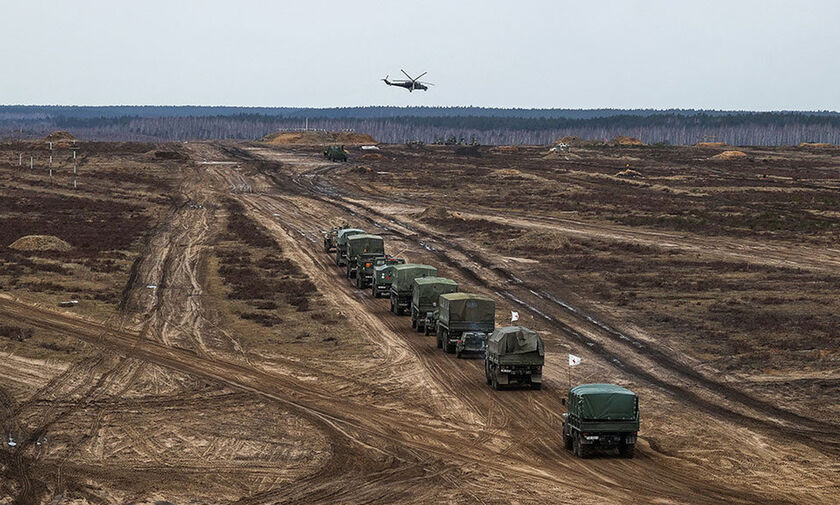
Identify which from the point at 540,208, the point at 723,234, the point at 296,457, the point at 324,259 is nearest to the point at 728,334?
the point at 296,457

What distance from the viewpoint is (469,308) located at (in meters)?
47.3

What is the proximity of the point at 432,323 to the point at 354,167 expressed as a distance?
11073 centimetres

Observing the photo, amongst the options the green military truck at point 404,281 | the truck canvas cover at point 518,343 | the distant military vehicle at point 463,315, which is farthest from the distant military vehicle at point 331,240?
the truck canvas cover at point 518,343

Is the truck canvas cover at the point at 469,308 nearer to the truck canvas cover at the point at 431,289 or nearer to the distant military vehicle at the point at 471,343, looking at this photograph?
the distant military vehicle at the point at 471,343

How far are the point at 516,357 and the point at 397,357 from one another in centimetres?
862

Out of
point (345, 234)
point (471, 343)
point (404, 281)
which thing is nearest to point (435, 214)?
point (345, 234)

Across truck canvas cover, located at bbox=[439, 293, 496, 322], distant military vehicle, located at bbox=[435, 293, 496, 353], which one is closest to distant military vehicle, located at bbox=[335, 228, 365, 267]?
distant military vehicle, located at bbox=[435, 293, 496, 353]

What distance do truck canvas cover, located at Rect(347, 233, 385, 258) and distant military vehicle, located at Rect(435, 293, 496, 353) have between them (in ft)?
66.3

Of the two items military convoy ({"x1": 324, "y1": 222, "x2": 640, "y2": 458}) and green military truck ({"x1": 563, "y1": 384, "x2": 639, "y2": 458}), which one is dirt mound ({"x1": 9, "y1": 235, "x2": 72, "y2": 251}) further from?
green military truck ({"x1": 563, "y1": 384, "x2": 639, "y2": 458})

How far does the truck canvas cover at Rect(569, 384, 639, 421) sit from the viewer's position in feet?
104

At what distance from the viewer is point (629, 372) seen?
45.8m

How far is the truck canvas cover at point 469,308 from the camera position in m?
47.2

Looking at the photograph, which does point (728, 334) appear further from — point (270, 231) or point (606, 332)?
point (270, 231)

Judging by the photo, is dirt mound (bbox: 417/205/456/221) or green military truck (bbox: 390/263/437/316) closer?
green military truck (bbox: 390/263/437/316)
